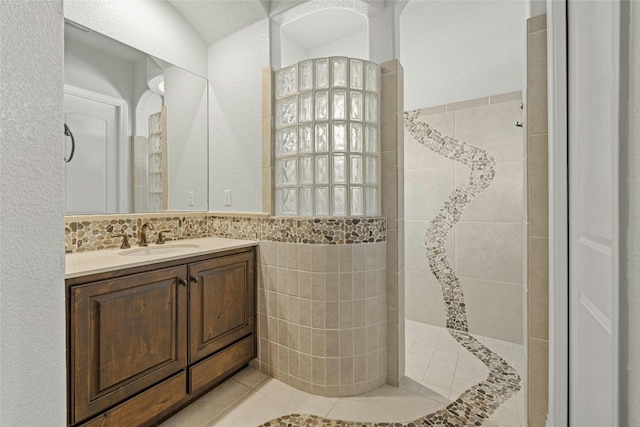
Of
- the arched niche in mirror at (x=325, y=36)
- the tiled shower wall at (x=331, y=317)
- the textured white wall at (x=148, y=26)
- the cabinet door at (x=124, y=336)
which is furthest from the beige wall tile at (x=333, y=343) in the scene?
the arched niche in mirror at (x=325, y=36)

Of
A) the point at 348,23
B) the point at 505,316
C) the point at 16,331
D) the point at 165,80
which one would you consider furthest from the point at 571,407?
the point at 348,23

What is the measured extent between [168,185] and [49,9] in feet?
5.40

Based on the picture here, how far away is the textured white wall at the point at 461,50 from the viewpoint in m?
2.45

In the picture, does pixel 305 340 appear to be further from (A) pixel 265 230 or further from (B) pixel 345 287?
(A) pixel 265 230

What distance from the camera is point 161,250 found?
2.03 metres

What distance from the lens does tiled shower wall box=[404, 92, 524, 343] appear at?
246cm

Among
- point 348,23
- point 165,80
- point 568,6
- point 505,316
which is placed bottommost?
point 505,316

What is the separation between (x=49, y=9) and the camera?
0.71m

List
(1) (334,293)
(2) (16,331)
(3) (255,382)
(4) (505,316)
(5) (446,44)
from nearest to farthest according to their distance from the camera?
(2) (16,331), (1) (334,293), (3) (255,382), (4) (505,316), (5) (446,44)

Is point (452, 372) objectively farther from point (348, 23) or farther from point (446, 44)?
point (348, 23)

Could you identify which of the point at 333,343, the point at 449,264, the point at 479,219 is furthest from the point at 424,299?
the point at 333,343

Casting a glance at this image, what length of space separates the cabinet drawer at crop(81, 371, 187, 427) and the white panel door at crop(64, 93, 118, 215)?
1.07 metres

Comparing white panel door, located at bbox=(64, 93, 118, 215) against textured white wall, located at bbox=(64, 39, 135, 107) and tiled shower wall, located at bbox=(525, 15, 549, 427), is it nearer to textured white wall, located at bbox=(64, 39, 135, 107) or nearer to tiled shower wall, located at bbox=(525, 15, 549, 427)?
textured white wall, located at bbox=(64, 39, 135, 107)

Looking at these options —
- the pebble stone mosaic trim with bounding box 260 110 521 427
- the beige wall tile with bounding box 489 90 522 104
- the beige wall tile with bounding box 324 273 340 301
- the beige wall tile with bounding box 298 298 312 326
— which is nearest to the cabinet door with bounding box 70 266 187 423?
the beige wall tile with bounding box 298 298 312 326
